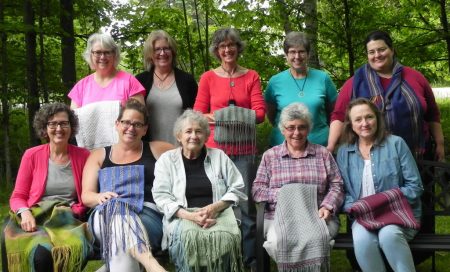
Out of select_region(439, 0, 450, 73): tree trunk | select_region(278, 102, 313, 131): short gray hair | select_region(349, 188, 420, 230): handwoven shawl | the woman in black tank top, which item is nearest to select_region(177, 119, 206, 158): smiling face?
the woman in black tank top

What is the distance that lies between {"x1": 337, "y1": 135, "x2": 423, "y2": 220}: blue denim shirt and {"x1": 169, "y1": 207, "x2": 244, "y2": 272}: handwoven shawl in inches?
33.8

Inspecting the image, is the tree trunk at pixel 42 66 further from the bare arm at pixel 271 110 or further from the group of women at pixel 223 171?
the bare arm at pixel 271 110

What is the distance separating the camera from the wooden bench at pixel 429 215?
378 cm

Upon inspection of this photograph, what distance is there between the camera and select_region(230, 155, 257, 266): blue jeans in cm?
423

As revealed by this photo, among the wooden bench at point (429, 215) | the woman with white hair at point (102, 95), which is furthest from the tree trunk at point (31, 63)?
the wooden bench at point (429, 215)

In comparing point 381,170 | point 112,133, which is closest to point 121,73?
point 112,133

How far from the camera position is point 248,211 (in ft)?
14.2

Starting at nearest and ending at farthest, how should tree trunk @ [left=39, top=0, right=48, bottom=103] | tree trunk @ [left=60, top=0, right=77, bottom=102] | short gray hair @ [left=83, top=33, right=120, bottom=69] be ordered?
short gray hair @ [left=83, top=33, right=120, bottom=69] → tree trunk @ [left=39, top=0, right=48, bottom=103] → tree trunk @ [left=60, top=0, right=77, bottom=102]

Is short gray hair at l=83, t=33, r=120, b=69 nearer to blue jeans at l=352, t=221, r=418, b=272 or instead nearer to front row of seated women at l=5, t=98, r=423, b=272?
front row of seated women at l=5, t=98, r=423, b=272

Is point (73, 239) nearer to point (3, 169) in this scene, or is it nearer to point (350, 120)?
point (350, 120)

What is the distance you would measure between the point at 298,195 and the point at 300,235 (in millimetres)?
301

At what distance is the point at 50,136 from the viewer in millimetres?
4133

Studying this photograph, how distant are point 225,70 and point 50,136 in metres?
1.44

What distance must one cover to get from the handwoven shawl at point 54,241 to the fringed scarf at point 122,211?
0.49 feet
